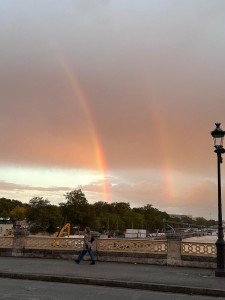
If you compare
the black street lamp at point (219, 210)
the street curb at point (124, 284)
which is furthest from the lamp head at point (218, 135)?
the street curb at point (124, 284)

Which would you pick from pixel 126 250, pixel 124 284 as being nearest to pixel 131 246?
pixel 126 250

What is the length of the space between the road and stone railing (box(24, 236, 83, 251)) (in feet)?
18.3

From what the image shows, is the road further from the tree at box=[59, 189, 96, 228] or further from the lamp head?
the tree at box=[59, 189, 96, 228]

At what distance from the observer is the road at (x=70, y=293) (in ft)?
30.6

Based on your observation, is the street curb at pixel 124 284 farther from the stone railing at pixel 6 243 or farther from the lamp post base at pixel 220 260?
the stone railing at pixel 6 243

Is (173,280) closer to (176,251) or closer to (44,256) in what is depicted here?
(176,251)

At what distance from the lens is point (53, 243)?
56.7 feet

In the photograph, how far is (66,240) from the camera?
17.0 metres

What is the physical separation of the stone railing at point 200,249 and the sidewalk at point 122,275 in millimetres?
743

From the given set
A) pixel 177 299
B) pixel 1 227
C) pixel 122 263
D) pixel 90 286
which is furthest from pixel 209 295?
pixel 1 227

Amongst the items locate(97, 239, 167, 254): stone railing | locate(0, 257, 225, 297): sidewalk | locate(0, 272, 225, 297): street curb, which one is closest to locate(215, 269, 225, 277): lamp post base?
locate(0, 257, 225, 297): sidewalk

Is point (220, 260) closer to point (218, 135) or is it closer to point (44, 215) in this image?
point (218, 135)

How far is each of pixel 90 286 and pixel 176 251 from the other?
17.4 ft

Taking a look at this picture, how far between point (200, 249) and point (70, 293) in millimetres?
7037
